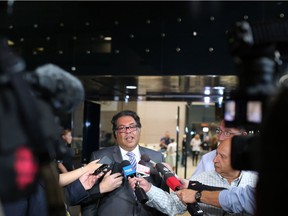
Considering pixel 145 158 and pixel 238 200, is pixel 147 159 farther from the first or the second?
pixel 238 200

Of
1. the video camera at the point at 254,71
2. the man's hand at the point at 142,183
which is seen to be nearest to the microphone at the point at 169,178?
the man's hand at the point at 142,183

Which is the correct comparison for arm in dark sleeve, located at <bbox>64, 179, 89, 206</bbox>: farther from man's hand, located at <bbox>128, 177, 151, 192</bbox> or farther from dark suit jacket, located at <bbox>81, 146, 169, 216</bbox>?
man's hand, located at <bbox>128, 177, 151, 192</bbox>

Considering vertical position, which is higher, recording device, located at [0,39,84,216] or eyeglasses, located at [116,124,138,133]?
recording device, located at [0,39,84,216]

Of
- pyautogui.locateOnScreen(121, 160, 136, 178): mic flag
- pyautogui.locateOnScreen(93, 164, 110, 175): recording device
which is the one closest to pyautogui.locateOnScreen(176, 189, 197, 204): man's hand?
pyautogui.locateOnScreen(121, 160, 136, 178): mic flag

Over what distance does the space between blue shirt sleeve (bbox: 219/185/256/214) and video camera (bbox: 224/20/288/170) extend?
3.32 feet

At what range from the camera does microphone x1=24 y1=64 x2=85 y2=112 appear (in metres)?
0.73

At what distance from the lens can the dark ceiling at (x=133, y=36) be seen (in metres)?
4.36

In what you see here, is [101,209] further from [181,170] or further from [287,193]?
[181,170]

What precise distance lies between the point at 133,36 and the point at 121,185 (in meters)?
2.42

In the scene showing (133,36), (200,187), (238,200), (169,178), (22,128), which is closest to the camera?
(22,128)

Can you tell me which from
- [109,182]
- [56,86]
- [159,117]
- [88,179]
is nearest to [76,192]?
[88,179]

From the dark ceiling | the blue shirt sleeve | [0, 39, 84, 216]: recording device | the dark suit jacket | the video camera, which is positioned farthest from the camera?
the dark ceiling

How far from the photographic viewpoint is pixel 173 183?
2.02m

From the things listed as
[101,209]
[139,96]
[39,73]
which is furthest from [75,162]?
[39,73]
